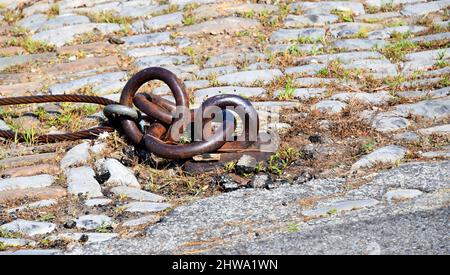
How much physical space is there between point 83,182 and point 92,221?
566 mm

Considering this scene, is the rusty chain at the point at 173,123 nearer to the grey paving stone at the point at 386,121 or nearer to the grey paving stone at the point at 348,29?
the grey paving stone at the point at 386,121

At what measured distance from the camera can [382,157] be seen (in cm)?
477

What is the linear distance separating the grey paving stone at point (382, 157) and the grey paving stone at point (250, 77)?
1.45 metres

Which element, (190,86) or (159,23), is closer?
(190,86)

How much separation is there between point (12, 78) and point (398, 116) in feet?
9.71

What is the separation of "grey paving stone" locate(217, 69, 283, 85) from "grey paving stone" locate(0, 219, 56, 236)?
2.25 m

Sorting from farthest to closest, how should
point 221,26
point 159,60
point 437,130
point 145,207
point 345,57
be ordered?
1. point 221,26
2. point 159,60
3. point 345,57
4. point 437,130
5. point 145,207

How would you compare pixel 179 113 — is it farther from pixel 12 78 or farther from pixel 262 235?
pixel 12 78

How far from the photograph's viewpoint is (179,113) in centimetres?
503

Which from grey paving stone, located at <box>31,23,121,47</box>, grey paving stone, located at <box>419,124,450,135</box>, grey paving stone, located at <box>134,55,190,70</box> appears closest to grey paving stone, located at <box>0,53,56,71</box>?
grey paving stone, located at <box>31,23,121,47</box>

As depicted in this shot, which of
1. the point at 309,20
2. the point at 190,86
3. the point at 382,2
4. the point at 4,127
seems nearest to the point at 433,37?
the point at 382,2

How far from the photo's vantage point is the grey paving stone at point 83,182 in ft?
15.2

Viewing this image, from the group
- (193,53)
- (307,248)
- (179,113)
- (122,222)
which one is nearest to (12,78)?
(193,53)

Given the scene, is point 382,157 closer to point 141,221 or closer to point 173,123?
point 173,123
